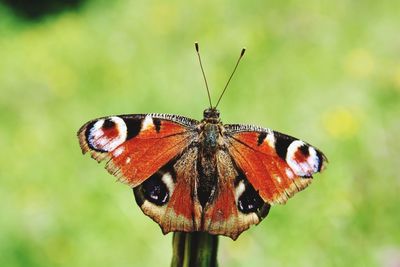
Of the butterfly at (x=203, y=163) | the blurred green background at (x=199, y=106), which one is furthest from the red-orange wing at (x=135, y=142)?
the blurred green background at (x=199, y=106)

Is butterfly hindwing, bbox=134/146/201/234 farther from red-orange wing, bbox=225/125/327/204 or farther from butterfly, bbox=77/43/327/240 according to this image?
red-orange wing, bbox=225/125/327/204

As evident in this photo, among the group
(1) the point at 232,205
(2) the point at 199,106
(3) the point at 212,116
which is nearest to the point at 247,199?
(1) the point at 232,205

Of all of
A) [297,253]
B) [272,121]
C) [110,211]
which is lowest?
[297,253]

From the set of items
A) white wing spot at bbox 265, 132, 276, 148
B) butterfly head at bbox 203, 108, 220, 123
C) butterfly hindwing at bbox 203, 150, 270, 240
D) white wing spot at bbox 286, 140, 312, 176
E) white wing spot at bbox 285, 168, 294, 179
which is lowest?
butterfly hindwing at bbox 203, 150, 270, 240

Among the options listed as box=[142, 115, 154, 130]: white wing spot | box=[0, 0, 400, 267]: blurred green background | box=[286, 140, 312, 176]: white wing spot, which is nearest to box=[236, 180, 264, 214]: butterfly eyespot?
box=[286, 140, 312, 176]: white wing spot

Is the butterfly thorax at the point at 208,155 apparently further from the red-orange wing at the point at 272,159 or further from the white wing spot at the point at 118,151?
the white wing spot at the point at 118,151

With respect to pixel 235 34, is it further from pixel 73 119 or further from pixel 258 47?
pixel 73 119

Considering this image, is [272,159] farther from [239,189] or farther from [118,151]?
[118,151]

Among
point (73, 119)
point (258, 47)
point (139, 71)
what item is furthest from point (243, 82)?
point (73, 119)
